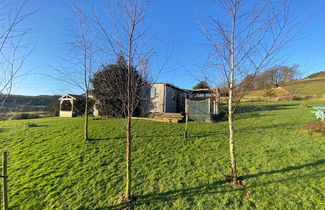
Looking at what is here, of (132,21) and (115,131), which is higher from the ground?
(132,21)

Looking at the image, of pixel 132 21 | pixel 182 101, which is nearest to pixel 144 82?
pixel 132 21

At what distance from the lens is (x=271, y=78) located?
2834 millimetres

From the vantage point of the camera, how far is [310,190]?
2727mm

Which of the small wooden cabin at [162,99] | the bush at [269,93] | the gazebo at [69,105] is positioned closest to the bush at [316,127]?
the bush at [269,93]

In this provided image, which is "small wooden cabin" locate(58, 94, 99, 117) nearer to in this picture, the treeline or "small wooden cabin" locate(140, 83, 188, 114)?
"small wooden cabin" locate(140, 83, 188, 114)

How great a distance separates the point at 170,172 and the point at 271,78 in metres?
3.32

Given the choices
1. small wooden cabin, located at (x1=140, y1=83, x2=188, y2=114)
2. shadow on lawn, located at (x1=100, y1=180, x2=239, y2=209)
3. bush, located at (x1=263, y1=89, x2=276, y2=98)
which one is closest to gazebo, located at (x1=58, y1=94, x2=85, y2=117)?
small wooden cabin, located at (x1=140, y1=83, x2=188, y2=114)

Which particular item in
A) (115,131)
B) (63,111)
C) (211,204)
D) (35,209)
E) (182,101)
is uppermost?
(182,101)

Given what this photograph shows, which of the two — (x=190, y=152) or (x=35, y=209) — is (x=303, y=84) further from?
(x=35, y=209)

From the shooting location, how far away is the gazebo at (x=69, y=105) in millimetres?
14998

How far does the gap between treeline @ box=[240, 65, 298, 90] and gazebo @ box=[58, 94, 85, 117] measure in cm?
1574

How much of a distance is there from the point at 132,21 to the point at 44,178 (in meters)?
4.56

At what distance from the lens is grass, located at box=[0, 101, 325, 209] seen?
8.97ft

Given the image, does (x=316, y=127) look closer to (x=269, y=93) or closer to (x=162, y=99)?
(x=269, y=93)
